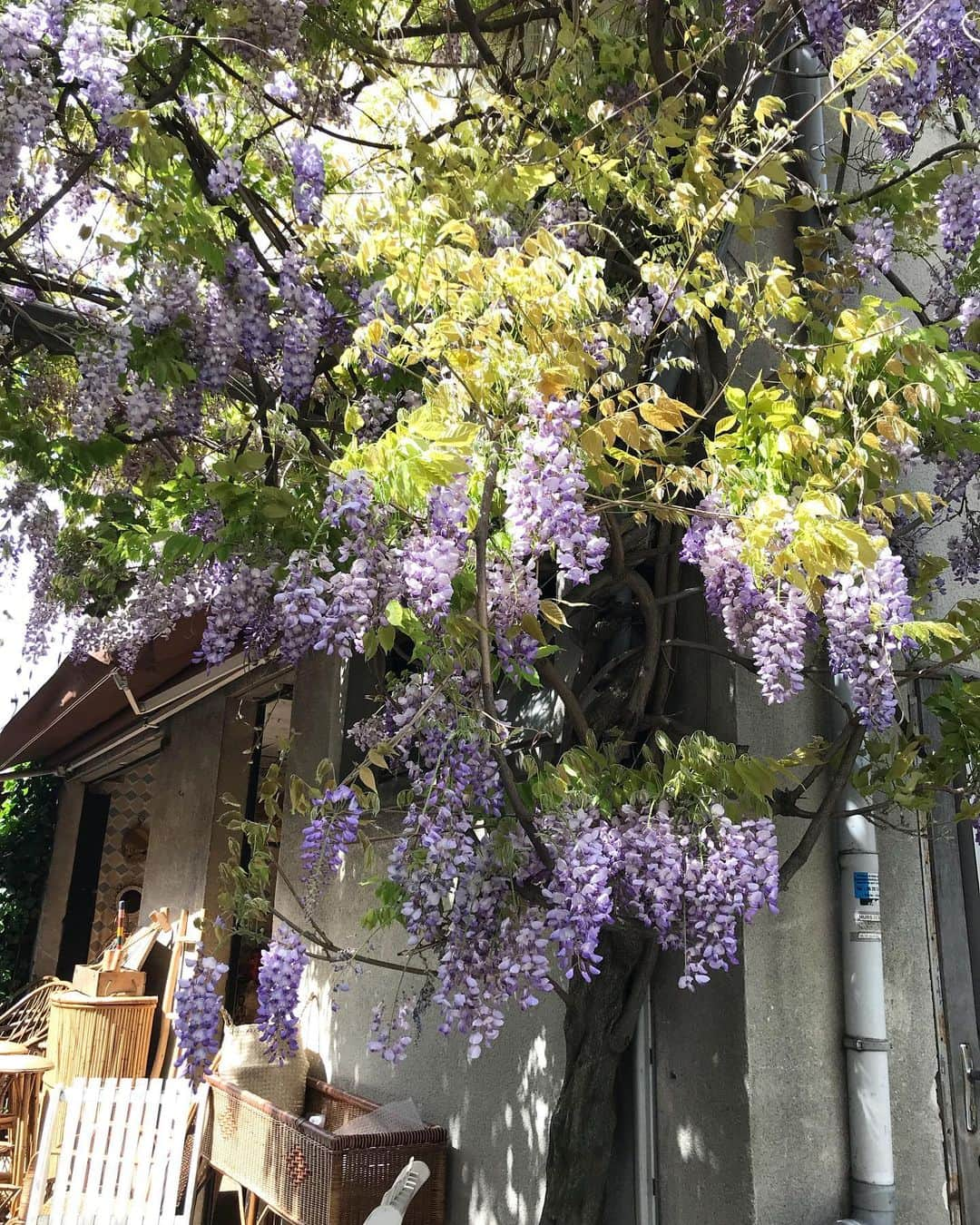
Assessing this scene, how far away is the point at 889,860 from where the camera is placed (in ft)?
9.06

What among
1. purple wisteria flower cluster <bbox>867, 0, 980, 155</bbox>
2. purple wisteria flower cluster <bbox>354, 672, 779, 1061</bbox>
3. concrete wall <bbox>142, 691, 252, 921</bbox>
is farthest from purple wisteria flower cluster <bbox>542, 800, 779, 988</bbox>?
concrete wall <bbox>142, 691, 252, 921</bbox>

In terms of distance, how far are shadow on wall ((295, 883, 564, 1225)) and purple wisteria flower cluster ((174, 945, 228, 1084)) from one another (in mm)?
326

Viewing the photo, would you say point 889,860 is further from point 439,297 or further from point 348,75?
point 348,75

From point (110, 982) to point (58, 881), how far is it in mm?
3790

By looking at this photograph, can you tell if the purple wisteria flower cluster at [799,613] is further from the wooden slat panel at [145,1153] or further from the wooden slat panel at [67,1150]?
the wooden slat panel at [67,1150]

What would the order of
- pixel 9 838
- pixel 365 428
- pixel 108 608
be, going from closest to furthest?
pixel 365 428
pixel 108 608
pixel 9 838

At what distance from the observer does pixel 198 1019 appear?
7.09ft

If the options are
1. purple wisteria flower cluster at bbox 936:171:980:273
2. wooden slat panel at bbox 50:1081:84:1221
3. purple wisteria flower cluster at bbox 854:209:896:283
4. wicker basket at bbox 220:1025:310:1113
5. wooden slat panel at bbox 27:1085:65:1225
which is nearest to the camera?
purple wisteria flower cluster at bbox 936:171:980:273

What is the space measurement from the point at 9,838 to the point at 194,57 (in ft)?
25.5

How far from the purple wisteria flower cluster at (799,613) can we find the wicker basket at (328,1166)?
1937 mm

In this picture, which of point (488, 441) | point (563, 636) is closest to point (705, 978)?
point (488, 441)

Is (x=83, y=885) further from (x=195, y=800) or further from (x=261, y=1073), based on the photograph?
(x=261, y=1073)

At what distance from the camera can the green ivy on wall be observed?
841 cm

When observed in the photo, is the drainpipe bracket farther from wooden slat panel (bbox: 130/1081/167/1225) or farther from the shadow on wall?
wooden slat panel (bbox: 130/1081/167/1225)
